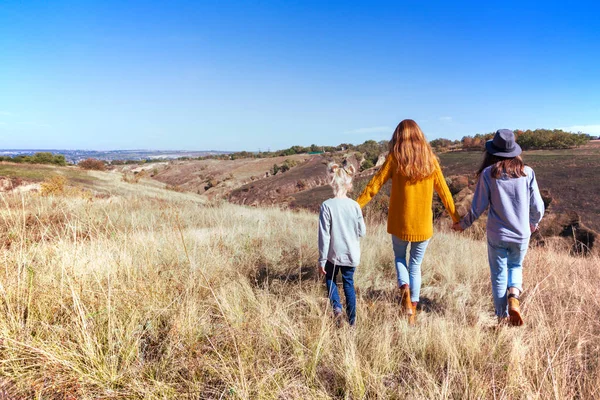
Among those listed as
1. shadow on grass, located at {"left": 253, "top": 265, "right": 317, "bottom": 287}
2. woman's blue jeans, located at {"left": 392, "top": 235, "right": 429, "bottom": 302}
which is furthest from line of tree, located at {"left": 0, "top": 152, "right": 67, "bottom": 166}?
woman's blue jeans, located at {"left": 392, "top": 235, "right": 429, "bottom": 302}

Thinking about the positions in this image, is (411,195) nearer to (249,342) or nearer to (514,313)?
(514,313)

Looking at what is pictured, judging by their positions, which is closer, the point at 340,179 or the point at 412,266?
the point at 340,179

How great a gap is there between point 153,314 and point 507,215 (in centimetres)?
330

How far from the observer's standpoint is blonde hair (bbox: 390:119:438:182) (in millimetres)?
3006

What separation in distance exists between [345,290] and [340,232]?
0.57 metres

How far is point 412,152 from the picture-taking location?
119 inches

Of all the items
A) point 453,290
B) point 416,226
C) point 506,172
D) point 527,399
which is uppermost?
point 506,172

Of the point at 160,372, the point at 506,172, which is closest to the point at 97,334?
the point at 160,372

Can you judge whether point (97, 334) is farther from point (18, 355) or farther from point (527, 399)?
point (527, 399)

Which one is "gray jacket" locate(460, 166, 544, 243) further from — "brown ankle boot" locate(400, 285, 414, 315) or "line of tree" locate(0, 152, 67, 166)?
"line of tree" locate(0, 152, 67, 166)

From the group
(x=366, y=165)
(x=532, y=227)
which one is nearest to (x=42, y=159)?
(x=366, y=165)

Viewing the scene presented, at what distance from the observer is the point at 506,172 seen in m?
2.80

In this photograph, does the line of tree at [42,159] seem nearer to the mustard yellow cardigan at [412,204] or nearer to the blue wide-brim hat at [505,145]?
the mustard yellow cardigan at [412,204]

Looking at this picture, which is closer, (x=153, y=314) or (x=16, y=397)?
(x=16, y=397)
